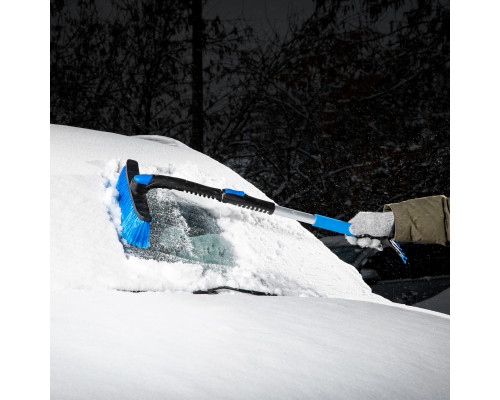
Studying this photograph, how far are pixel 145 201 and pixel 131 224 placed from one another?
164mm

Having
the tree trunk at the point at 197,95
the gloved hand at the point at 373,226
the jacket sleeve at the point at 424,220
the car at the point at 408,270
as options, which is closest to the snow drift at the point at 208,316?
the gloved hand at the point at 373,226

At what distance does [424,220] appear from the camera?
1.96m

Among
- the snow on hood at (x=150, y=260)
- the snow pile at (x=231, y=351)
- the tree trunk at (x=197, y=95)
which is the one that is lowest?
the snow pile at (x=231, y=351)

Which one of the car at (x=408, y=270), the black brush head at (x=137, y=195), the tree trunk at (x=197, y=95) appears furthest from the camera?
the tree trunk at (x=197, y=95)

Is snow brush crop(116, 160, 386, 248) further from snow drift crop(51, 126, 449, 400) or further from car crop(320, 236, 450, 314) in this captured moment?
car crop(320, 236, 450, 314)

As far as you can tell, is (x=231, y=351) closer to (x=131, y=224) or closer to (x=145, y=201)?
(x=131, y=224)

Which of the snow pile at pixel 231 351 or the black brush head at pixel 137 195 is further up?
the black brush head at pixel 137 195

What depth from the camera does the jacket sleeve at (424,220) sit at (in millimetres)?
1927

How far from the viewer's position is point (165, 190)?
1.96 m

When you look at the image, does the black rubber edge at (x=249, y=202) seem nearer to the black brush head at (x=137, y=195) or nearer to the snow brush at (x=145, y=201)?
the snow brush at (x=145, y=201)

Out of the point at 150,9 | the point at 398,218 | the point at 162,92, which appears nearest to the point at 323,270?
the point at 398,218

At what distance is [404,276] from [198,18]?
503 centimetres

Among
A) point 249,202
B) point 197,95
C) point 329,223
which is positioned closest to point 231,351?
point 249,202
